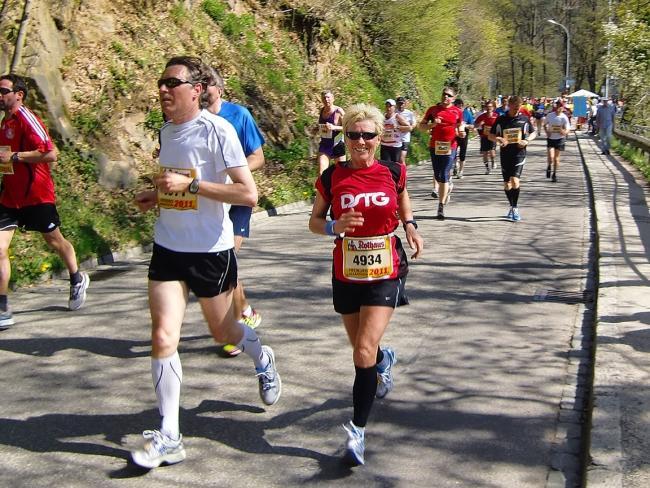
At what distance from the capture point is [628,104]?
117ft

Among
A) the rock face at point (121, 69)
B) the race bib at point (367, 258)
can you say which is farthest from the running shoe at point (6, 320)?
the rock face at point (121, 69)

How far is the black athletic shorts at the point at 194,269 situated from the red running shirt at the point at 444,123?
9.83m

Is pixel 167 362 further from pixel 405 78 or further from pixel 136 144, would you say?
pixel 405 78

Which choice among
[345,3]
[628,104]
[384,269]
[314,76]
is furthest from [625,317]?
[628,104]

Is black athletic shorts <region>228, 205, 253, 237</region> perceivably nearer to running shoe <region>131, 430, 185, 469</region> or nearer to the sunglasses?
the sunglasses

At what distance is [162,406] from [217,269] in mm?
725

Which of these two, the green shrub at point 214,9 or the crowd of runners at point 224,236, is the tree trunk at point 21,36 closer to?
the crowd of runners at point 224,236

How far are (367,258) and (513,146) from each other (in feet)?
30.1

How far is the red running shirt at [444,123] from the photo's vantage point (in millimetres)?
13930

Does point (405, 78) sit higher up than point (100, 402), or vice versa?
point (405, 78)

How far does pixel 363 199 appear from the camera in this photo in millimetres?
4410

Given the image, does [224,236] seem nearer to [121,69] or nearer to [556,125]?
[121,69]

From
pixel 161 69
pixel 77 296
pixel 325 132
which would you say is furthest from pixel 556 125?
pixel 77 296

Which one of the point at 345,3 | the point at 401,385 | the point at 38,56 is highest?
the point at 345,3
